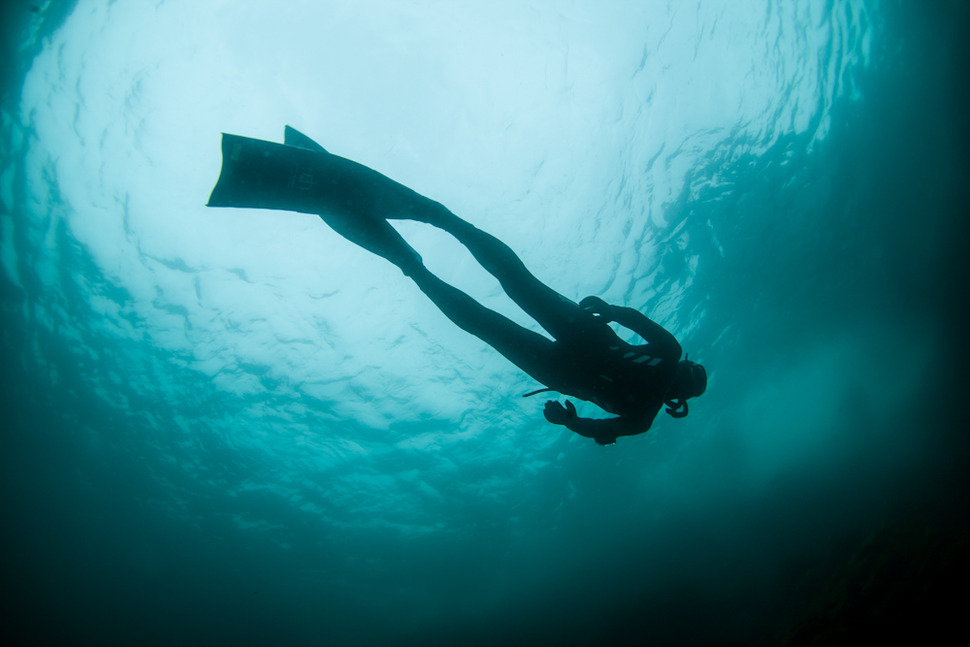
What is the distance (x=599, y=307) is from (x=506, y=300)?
869cm

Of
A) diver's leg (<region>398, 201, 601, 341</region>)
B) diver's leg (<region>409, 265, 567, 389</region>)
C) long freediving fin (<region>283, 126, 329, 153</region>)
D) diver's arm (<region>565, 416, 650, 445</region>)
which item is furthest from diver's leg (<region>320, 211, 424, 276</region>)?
diver's arm (<region>565, 416, 650, 445</region>)

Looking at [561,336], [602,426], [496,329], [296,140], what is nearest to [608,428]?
[602,426]

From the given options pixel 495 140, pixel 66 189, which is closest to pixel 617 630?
pixel 495 140

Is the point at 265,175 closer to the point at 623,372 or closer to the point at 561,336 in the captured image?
the point at 561,336

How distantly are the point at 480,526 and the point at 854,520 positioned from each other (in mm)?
22160

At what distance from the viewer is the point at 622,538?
31.0 metres

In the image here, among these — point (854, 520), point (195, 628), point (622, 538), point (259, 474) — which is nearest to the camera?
point (259, 474)

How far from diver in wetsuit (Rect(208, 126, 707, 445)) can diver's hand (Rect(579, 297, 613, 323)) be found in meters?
0.01

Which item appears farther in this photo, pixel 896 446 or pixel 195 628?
pixel 195 628

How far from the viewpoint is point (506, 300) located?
12711 mm

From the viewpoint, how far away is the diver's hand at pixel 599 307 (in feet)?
13.2

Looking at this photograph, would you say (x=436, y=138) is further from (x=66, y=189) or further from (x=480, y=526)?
(x=480, y=526)

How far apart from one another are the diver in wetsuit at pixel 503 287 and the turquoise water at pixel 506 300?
7141mm

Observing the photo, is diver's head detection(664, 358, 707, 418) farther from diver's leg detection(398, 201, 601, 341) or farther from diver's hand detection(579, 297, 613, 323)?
diver's leg detection(398, 201, 601, 341)
